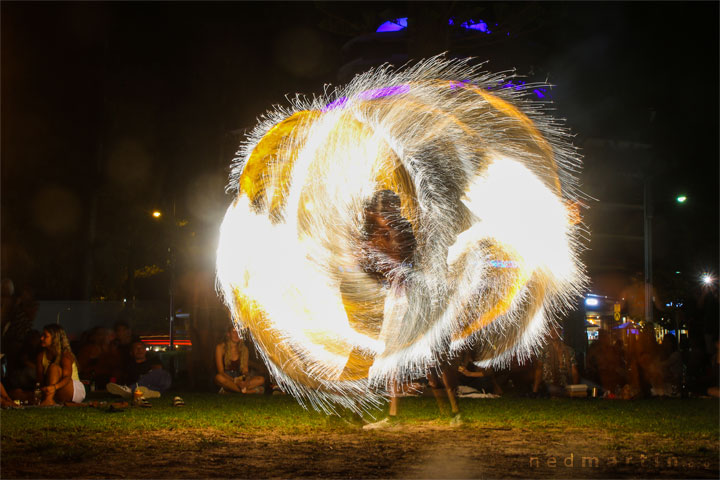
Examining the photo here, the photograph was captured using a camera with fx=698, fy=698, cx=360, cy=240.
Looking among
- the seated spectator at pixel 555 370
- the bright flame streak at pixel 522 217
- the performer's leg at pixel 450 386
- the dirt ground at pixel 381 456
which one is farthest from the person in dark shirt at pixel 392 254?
the seated spectator at pixel 555 370

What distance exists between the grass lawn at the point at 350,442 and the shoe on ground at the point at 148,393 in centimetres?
112

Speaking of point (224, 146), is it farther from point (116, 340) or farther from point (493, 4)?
point (493, 4)

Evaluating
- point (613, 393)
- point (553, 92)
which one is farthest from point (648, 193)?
point (613, 393)

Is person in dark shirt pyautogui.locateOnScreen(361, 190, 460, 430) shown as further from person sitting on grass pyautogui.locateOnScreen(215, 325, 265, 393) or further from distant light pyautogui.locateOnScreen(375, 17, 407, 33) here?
distant light pyautogui.locateOnScreen(375, 17, 407, 33)

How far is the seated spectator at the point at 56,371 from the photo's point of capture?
1001cm

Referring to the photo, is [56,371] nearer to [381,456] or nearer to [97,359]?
[97,359]

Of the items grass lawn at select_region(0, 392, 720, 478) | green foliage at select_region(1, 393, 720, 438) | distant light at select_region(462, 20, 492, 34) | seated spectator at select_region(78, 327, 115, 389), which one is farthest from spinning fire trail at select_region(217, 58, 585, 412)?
distant light at select_region(462, 20, 492, 34)

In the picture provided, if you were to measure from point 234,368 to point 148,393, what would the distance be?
1.81m

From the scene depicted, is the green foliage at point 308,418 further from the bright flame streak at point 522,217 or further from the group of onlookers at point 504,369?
the bright flame streak at point 522,217

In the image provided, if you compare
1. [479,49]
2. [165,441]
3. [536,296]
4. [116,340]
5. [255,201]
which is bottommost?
[165,441]

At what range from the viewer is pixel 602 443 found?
6.72 m

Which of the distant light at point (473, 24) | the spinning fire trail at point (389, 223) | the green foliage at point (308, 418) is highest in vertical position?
the distant light at point (473, 24)

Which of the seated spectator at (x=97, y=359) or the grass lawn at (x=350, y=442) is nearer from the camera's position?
the grass lawn at (x=350, y=442)

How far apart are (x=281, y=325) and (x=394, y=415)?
1813 mm
